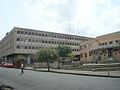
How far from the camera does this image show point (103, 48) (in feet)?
142

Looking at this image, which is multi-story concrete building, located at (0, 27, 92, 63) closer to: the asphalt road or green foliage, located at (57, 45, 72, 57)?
green foliage, located at (57, 45, 72, 57)

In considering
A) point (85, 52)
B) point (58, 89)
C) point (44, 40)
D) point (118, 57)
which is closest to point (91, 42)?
point (85, 52)

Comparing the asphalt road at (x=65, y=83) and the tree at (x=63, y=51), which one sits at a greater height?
the tree at (x=63, y=51)

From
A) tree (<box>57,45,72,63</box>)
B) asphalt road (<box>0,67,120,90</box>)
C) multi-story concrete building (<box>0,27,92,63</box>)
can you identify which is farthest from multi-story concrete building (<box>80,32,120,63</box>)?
asphalt road (<box>0,67,120,90</box>)

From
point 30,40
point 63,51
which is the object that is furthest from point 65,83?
point 30,40

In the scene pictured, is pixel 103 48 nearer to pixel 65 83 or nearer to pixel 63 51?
pixel 63 51

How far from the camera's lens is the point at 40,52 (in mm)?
35250

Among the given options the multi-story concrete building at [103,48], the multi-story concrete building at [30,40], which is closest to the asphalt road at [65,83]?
the multi-story concrete building at [103,48]

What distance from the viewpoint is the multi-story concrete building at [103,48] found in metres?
43.0

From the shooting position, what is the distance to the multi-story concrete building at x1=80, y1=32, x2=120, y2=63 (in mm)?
43031

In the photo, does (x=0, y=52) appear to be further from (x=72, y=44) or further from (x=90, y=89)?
(x=90, y=89)

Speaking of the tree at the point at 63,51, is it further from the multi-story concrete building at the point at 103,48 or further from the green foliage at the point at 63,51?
the multi-story concrete building at the point at 103,48

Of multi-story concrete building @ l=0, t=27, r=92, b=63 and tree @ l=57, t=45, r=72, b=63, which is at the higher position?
multi-story concrete building @ l=0, t=27, r=92, b=63

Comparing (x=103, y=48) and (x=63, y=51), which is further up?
(x=63, y=51)
